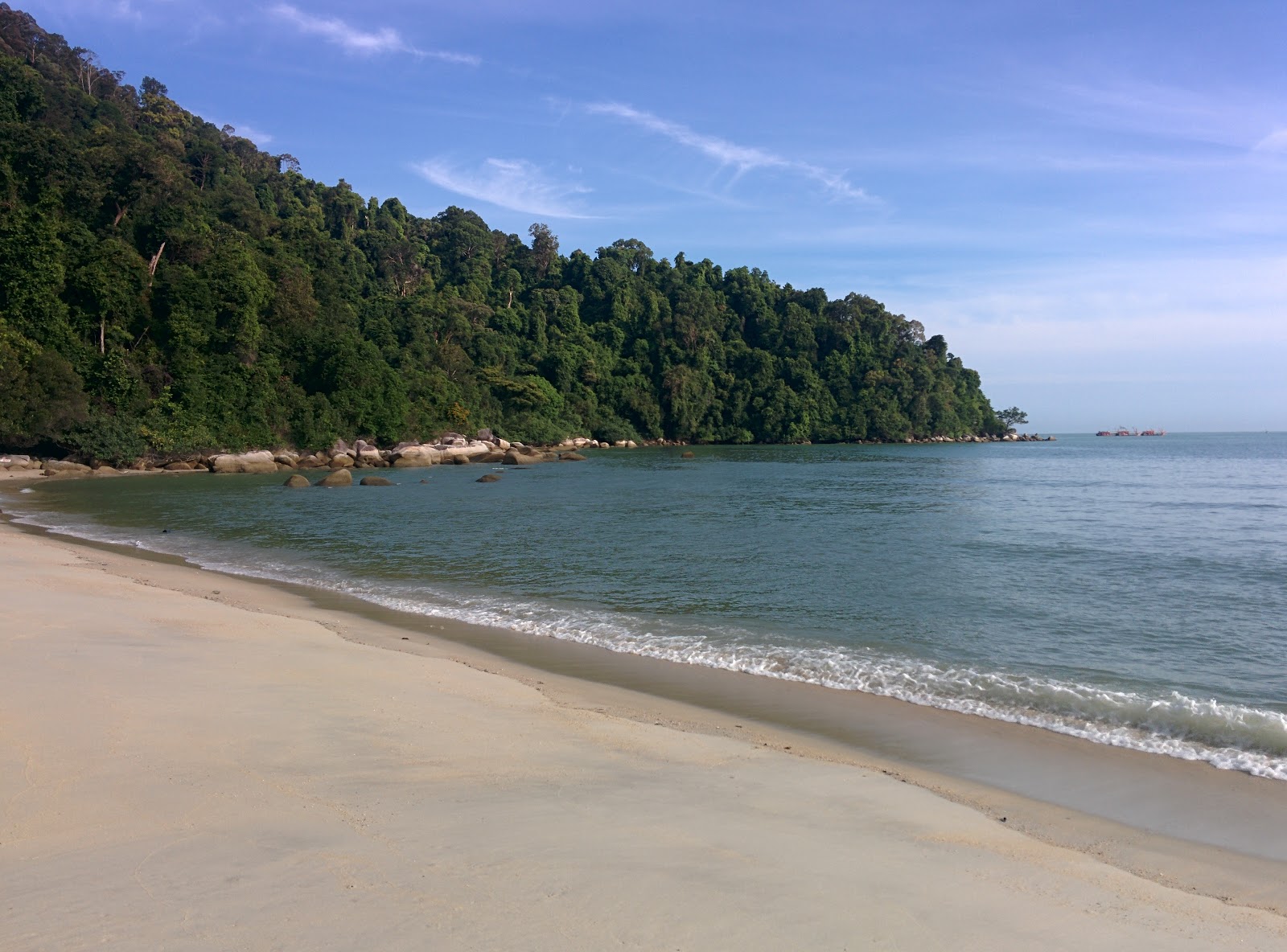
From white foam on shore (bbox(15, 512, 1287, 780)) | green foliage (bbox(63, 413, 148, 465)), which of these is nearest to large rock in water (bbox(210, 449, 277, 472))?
green foliage (bbox(63, 413, 148, 465))

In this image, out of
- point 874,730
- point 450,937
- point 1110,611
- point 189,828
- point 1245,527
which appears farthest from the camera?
point 1245,527

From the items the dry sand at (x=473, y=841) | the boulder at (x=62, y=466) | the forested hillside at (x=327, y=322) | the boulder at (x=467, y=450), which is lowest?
the boulder at (x=62, y=466)

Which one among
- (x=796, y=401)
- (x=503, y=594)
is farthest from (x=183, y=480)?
(x=796, y=401)

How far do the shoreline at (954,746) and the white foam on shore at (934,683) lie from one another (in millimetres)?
272

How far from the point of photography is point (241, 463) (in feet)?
149

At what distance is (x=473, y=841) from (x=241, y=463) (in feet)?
156

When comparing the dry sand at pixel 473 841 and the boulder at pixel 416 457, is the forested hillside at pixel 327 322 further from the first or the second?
the dry sand at pixel 473 841

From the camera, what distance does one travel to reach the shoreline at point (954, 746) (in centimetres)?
468

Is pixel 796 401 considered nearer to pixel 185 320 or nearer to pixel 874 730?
pixel 185 320

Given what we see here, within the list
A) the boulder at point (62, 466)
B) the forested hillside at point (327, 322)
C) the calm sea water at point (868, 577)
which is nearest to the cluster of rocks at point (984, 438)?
the forested hillside at point (327, 322)

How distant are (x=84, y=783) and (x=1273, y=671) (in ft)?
35.7

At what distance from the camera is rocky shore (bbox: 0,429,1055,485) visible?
131 ft

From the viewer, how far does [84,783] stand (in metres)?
4.15

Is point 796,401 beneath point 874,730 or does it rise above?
above
